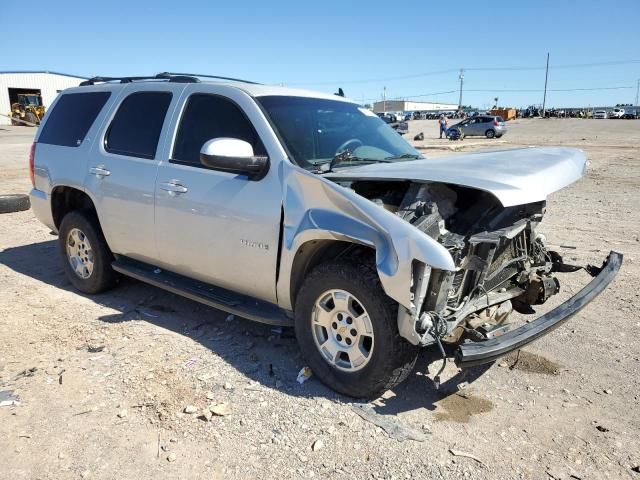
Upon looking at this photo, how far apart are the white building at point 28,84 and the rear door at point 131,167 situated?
58.2 metres

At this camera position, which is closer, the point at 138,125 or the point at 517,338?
the point at 517,338

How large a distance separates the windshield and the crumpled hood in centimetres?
29

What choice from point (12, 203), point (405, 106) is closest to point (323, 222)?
point (12, 203)

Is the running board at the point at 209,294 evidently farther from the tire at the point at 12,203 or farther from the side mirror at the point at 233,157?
the tire at the point at 12,203

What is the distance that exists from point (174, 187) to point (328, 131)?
130 cm

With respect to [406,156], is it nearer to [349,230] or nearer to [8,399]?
[349,230]

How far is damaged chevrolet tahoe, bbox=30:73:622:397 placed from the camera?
295 centimetres

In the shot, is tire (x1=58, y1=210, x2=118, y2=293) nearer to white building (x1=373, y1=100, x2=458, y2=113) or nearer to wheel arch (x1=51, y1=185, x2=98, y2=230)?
wheel arch (x1=51, y1=185, x2=98, y2=230)

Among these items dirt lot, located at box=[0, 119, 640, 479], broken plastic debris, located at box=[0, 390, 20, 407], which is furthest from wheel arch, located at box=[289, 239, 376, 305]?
broken plastic debris, located at box=[0, 390, 20, 407]

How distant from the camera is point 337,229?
307 centimetres

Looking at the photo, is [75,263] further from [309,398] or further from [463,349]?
[463,349]

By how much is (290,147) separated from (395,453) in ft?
6.83

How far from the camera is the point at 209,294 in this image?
3.98 metres

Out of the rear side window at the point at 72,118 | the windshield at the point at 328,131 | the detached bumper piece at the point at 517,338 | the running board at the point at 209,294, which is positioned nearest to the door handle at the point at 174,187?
the running board at the point at 209,294
